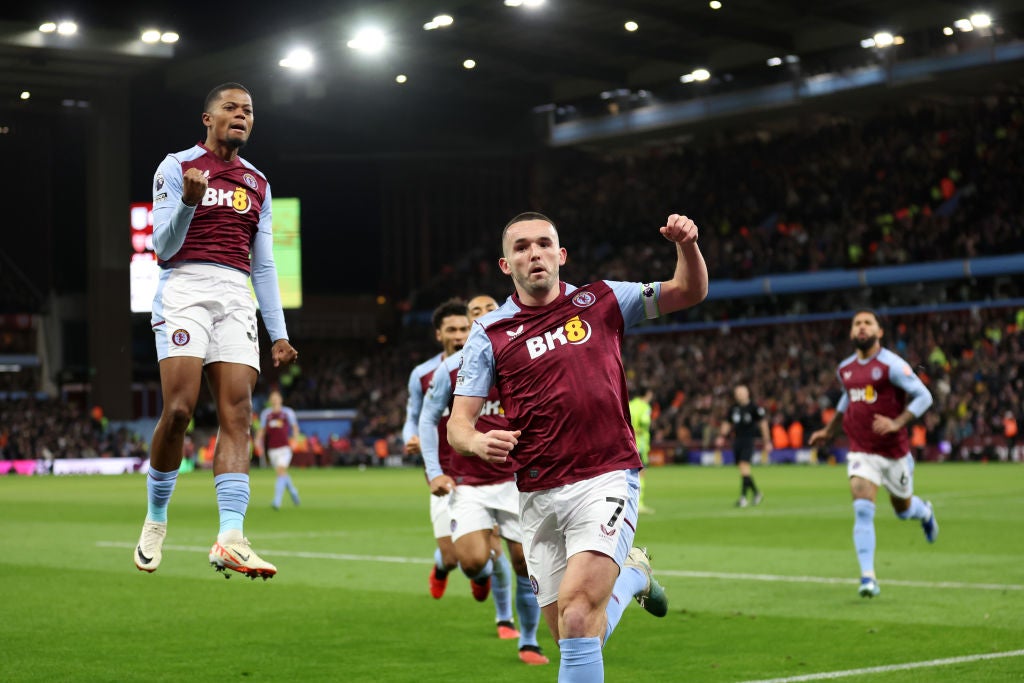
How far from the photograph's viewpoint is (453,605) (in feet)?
43.2

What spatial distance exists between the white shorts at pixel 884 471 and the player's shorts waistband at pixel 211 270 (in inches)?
299

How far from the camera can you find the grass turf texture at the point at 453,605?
9641 mm

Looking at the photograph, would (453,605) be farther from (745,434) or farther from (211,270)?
(745,434)

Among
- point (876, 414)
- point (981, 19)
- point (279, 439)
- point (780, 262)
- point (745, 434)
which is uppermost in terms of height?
point (981, 19)

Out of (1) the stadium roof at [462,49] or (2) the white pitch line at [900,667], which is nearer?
(2) the white pitch line at [900,667]

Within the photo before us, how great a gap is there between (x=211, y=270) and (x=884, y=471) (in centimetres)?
806

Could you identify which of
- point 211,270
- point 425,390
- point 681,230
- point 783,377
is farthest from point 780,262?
point 681,230

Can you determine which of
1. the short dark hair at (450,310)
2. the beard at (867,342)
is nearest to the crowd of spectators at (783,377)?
the beard at (867,342)

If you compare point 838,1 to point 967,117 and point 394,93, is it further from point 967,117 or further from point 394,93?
point 394,93

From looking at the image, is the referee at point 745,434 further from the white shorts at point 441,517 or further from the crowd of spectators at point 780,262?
the crowd of spectators at point 780,262

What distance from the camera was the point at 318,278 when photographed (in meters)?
61.1

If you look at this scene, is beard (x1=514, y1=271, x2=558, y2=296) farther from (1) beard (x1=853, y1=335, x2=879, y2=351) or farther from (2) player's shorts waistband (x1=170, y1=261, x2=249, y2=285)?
(1) beard (x1=853, y1=335, x2=879, y2=351)

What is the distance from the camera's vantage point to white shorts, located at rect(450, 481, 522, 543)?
10641mm

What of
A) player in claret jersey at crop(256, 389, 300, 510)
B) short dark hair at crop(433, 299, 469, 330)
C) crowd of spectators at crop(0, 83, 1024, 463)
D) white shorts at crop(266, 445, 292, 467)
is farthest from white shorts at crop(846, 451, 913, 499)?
crowd of spectators at crop(0, 83, 1024, 463)
